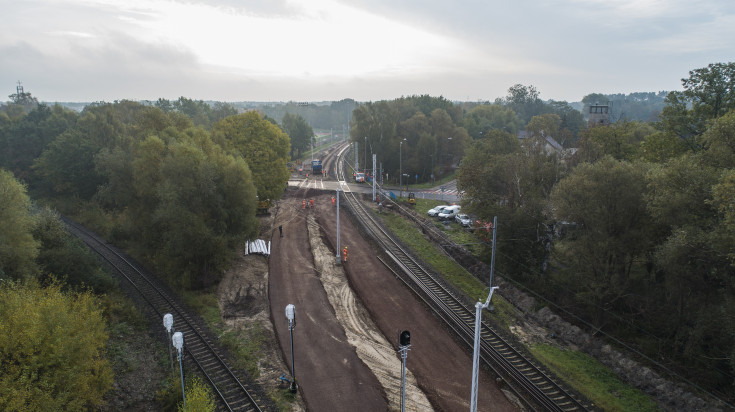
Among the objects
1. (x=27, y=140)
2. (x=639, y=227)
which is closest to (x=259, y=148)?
(x=639, y=227)

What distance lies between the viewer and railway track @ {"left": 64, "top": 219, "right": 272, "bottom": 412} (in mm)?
18781

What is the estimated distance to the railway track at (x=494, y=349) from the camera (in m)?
19.1

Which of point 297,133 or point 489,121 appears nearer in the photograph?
point 297,133

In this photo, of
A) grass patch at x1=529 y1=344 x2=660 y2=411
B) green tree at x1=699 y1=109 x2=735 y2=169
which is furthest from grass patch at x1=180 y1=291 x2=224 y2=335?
green tree at x1=699 y1=109 x2=735 y2=169

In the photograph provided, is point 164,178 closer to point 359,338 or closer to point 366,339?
point 359,338

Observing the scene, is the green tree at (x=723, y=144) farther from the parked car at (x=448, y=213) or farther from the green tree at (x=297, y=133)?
the green tree at (x=297, y=133)

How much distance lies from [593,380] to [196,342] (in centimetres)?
2139

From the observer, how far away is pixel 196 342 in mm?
23609

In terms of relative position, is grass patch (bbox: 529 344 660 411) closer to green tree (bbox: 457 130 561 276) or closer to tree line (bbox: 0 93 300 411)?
green tree (bbox: 457 130 561 276)

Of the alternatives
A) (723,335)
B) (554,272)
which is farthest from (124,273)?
(723,335)

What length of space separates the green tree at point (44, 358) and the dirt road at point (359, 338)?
900 cm

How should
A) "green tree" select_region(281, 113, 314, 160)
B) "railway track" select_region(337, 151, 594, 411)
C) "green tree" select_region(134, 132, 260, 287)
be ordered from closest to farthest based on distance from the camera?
"railway track" select_region(337, 151, 594, 411) → "green tree" select_region(134, 132, 260, 287) → "green tree" select_region(281, 113, 314, 160)

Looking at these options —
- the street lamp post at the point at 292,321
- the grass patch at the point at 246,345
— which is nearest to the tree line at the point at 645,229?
the street lamp post at the point at 292,321

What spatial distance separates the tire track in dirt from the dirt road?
0.16ft
